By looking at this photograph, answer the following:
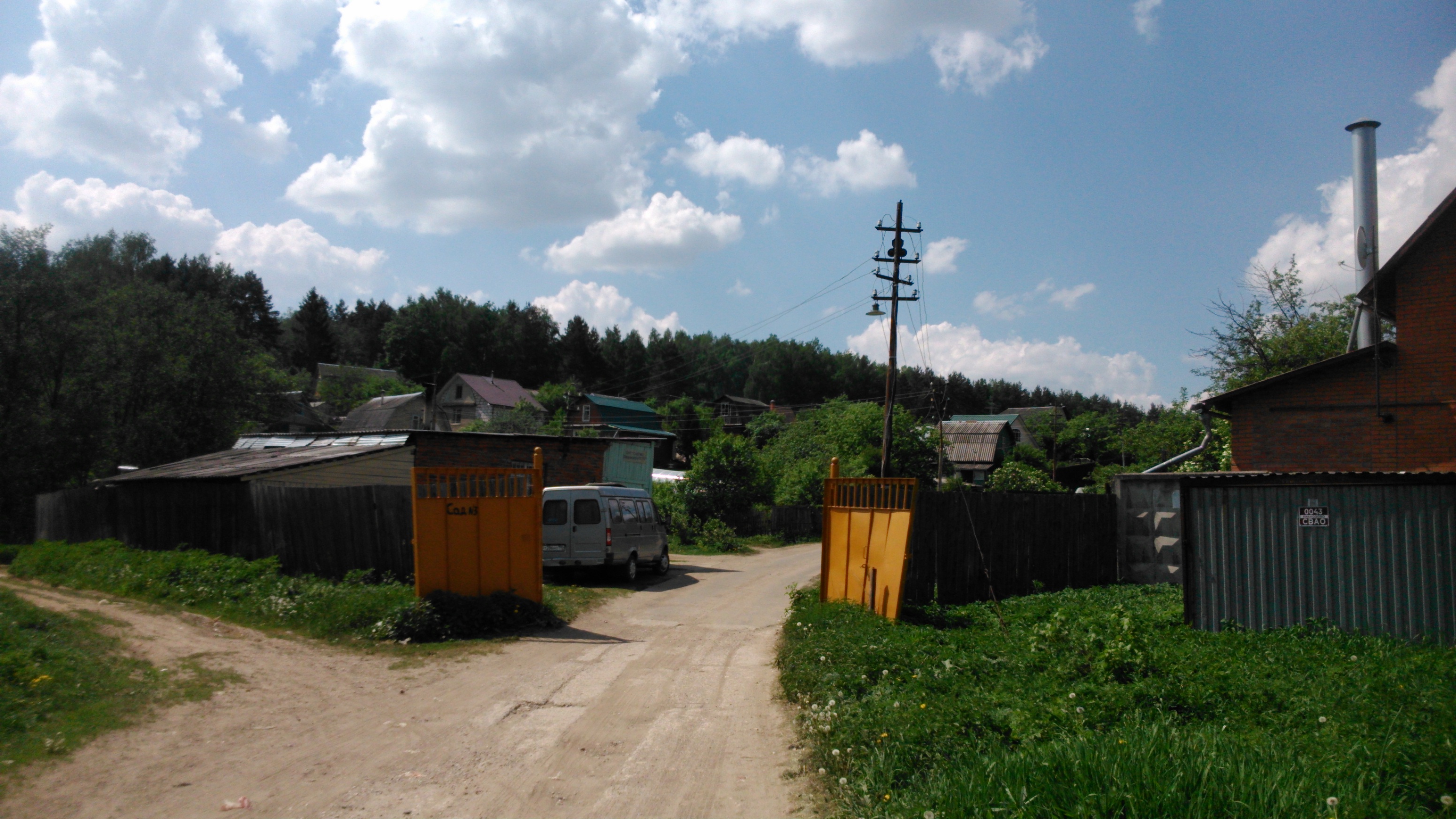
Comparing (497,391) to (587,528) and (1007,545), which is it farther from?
(1007,545)

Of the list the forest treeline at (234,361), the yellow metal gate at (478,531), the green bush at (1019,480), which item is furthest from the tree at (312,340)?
the yellow metal gate at (478,531)

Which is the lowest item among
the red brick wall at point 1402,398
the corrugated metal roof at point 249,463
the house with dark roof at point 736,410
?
the corrugated metal roof at point 249,463

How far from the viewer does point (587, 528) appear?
16.4m

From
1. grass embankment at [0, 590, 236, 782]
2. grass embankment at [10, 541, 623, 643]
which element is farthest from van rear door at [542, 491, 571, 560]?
grass embankment at [0, 590, 236, 782]

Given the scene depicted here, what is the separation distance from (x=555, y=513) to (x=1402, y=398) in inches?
592

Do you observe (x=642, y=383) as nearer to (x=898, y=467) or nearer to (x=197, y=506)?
(x=898, y=467)

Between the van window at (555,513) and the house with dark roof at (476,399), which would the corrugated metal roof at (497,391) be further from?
the van window at (555,513)

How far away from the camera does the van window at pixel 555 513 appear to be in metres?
16.5

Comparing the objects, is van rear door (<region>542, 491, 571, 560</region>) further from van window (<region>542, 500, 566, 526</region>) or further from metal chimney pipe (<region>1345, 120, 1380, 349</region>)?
metal chimney pipe (<region>1345, 120, 1380, 349</region>)

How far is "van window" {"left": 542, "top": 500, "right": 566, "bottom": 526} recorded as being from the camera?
649 inches

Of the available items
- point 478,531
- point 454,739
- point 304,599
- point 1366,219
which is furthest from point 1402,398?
point 304,599

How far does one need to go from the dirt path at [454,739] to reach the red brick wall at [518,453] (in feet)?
33.4

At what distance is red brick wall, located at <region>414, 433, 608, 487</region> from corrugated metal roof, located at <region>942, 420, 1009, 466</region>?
30597mm

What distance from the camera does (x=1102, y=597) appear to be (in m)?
12.9
